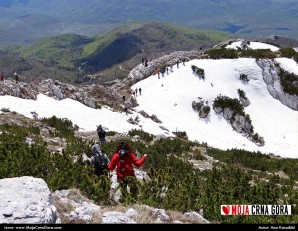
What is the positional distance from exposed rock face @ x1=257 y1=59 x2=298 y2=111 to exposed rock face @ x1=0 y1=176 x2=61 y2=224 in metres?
39.7

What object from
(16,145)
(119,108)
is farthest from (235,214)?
(119,108)

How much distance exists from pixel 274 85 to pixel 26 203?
41.4m

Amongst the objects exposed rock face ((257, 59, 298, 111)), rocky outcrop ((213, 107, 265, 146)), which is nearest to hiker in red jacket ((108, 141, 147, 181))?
rocky outcrop ((213, 107, 265, 146))

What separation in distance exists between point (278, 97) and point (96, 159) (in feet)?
116

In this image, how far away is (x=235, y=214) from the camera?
28.0 feet

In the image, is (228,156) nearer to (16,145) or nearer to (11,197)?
(16,145)

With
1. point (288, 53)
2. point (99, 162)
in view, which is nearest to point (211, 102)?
point (288, 53)

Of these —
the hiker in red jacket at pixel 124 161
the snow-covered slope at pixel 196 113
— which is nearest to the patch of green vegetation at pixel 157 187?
the hiker in red jacket at pixel 124 161

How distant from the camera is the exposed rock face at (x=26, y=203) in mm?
5801

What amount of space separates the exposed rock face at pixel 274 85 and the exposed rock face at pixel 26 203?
3973cm

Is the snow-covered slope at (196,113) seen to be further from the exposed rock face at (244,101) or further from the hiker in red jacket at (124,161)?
the hiker in red jacket at (124,161)

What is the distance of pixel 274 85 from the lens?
1688 inches

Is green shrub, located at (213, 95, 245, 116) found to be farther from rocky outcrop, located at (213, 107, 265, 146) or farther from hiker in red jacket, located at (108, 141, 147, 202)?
hiker in red jacket, located at (108, 141, 147, 202)

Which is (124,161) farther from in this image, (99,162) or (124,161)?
(99,162)
